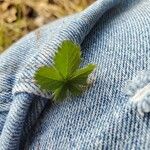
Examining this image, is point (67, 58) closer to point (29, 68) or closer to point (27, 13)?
point (29, 68)

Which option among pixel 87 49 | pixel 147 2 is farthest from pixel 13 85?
pixel 147 2

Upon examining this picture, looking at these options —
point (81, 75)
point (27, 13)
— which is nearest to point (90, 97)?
point (81, 75)

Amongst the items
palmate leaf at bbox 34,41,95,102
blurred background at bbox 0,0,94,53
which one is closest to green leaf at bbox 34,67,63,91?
palmate leaf at bbox 34,41,95,102

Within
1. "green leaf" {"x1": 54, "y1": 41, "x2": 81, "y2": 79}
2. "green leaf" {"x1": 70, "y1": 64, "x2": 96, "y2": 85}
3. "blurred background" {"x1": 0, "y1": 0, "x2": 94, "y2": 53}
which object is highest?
"green leaf" {"x1": 54, "y1": 41, "x2": 81, "y2": 79}

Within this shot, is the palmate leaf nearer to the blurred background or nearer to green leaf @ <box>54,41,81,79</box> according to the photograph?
green leaf @ <box>54,41,81,79</box>

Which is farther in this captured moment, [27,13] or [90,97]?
[27,13]

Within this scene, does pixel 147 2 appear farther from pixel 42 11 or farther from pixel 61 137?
pixel 42 11

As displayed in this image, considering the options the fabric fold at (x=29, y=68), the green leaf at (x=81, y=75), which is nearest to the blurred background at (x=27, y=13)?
the fabric fold at (x=29, y=68)
